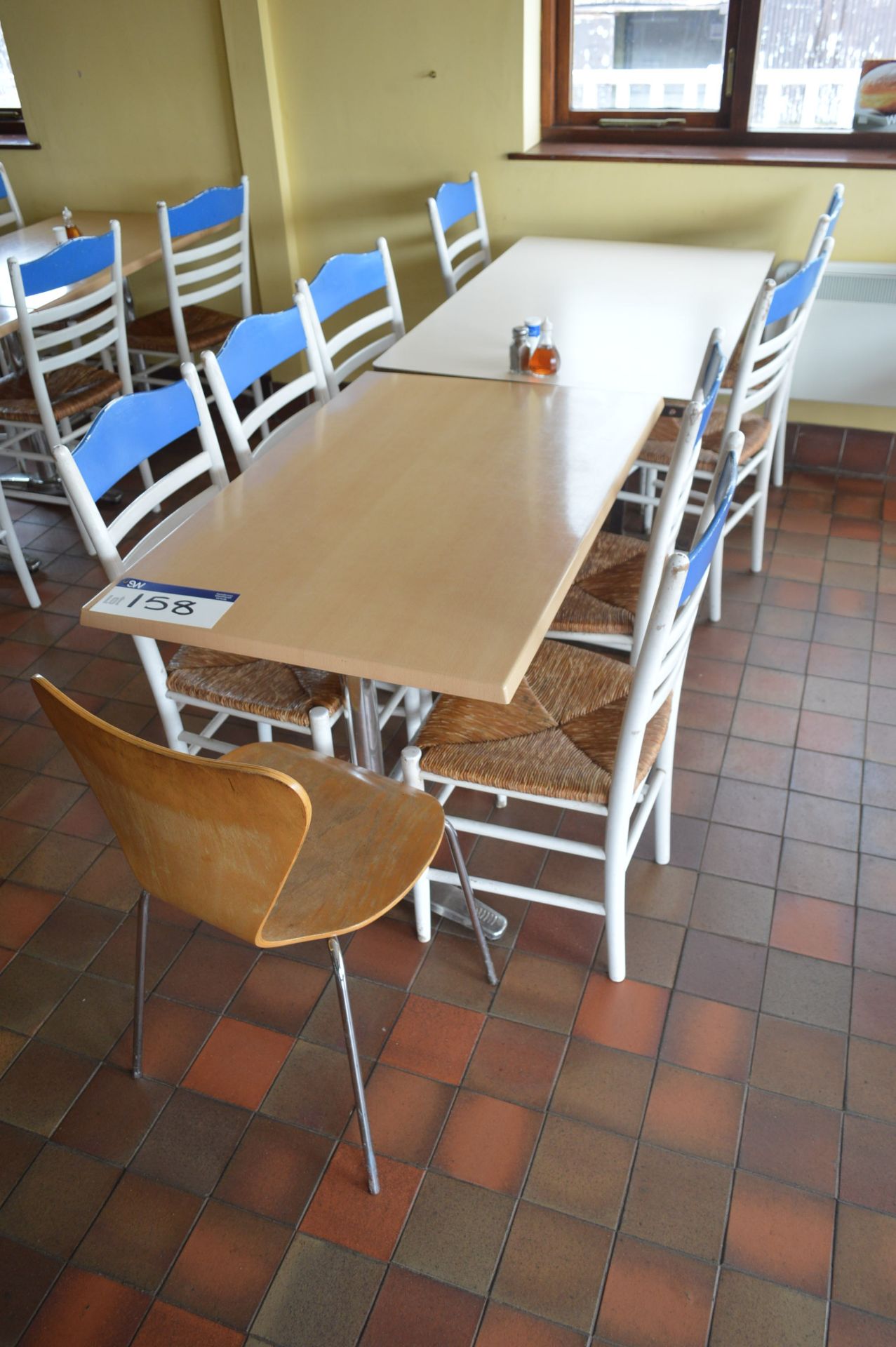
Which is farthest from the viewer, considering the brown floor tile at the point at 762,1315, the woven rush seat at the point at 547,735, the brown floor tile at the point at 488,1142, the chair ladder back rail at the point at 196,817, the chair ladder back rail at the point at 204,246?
the chair ladder back rail at the point at 204,246

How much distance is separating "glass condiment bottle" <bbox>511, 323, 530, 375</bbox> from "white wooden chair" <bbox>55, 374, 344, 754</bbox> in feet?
2.41

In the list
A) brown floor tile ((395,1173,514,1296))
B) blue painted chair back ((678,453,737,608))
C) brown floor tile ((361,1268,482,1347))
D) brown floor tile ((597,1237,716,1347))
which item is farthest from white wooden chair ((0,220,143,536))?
brown floor tile ((597,1237,716,1347))

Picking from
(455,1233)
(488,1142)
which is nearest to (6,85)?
(488,1142)

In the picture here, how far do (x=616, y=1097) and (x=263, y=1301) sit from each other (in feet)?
2.11

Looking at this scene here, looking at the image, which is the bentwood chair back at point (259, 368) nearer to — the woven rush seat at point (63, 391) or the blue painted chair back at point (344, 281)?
the blue painted chair back at point (344, 281)

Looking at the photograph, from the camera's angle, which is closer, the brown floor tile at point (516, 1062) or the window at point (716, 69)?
the brown floor tile at point (516, 1062)

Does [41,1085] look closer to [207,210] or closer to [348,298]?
[348,298]

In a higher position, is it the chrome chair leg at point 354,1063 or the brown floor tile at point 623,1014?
the chrome chair leg at point 354,1063

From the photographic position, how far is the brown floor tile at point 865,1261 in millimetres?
1562

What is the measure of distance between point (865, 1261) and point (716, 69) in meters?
3.35

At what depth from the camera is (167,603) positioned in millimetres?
1749

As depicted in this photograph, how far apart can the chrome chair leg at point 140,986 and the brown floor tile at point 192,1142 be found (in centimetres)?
9

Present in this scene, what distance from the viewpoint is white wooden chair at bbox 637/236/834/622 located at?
2.56 metres

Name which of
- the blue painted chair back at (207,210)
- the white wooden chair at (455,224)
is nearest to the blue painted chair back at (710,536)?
the white wooden chair at (455,224)
